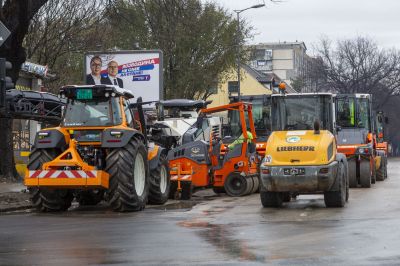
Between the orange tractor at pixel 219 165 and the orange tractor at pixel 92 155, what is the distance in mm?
2691

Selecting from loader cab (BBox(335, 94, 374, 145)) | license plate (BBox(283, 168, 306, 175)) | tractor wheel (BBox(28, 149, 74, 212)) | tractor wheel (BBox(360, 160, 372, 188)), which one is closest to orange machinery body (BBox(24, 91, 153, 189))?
tractor wheel (BBox(28, 149, 74, 212))

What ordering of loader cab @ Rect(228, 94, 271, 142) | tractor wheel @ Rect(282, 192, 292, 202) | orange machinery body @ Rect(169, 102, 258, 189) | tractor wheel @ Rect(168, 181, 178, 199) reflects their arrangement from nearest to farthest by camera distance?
tractor wheel @ Rect(282, 192, 292, 202), tractor wheel @ Rect(168, 181, 178, 199), orange machinery body @ Rect(169, 102, 258, 189), loader cab @ Rect(228, 94, 271, 142)

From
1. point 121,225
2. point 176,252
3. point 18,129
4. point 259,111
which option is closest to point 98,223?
point 121,225

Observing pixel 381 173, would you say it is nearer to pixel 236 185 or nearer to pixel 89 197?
pixel 236 185

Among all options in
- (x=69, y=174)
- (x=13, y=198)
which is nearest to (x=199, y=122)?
(x=13, y=198)

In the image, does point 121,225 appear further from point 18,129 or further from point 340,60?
point 340,60

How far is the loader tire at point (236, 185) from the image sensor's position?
63.0ft

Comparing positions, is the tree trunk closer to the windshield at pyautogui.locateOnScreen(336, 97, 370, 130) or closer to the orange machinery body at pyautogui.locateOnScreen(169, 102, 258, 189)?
the orange machinery body at pyautogui.locateOnScreen(169, 102, 258, 189)

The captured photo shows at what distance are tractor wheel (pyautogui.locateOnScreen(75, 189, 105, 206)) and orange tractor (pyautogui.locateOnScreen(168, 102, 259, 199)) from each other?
2.51 m

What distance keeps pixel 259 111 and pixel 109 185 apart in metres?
9.54

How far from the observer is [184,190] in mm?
18734

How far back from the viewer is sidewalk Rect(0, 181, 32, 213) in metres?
16.4

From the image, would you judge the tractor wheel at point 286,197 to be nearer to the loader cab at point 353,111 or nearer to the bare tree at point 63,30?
the loader cab at point 353,111

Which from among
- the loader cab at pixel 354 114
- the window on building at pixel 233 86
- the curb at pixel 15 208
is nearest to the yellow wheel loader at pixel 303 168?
the curb at pixel 15 208
